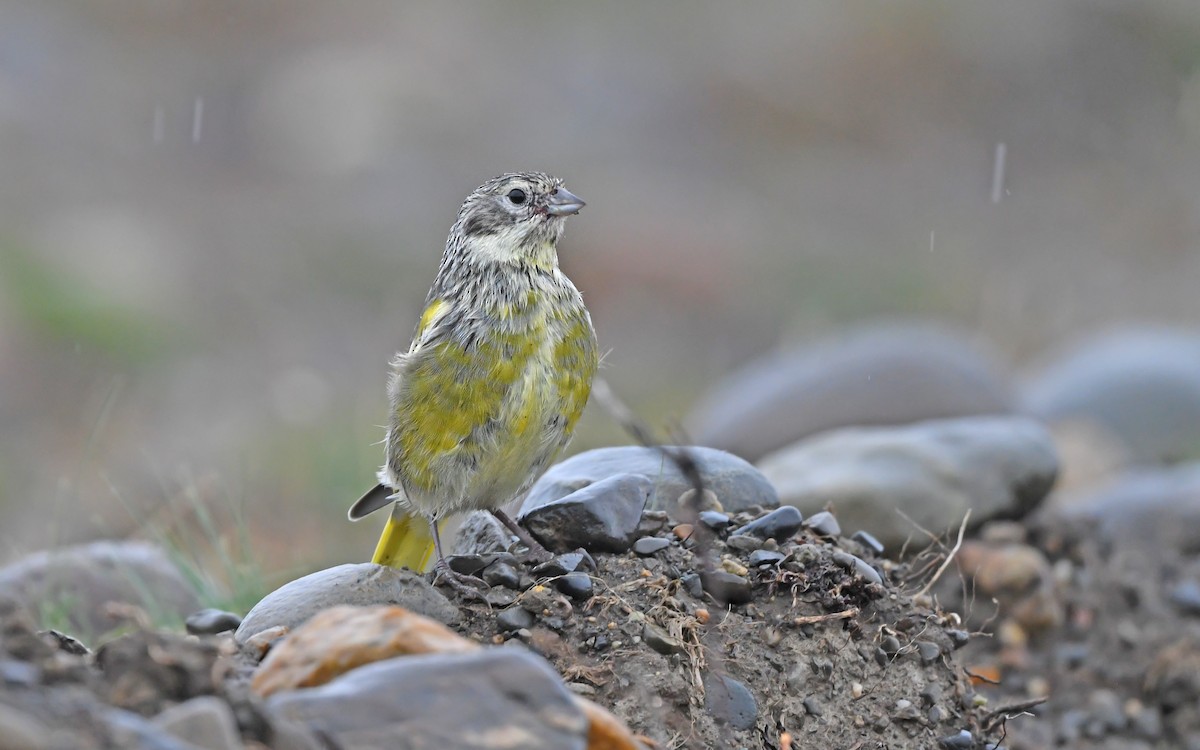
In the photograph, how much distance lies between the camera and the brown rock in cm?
314

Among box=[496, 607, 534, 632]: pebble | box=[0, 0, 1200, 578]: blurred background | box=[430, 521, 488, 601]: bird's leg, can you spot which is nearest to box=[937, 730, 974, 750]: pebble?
box=[496, 607, 534, 632]: pebble

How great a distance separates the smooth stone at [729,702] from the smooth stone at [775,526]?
0.65 meters

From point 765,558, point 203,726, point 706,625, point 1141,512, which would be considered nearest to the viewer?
point 203,726

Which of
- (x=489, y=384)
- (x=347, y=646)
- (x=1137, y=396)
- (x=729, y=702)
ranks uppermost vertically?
(x=489, y=384)

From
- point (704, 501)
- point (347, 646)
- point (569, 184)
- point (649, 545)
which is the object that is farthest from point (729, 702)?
point (569, 184)

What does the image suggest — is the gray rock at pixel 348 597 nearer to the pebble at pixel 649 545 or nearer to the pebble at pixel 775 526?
the pebble at pixel 649 545

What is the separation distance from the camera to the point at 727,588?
13.9ft

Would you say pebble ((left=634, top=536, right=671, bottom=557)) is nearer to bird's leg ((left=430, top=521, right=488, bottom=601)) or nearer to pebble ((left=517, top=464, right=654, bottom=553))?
pebble ((left=517, top=464, right=654, bottom=553))

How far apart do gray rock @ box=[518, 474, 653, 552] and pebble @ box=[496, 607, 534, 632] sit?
1.38 ft

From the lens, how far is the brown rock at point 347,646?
3145mm

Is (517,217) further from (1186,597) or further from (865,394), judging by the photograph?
(865,394)

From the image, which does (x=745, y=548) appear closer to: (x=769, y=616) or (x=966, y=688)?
(x=769, y=616)

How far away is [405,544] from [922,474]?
219 cm

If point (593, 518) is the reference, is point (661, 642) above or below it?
below
